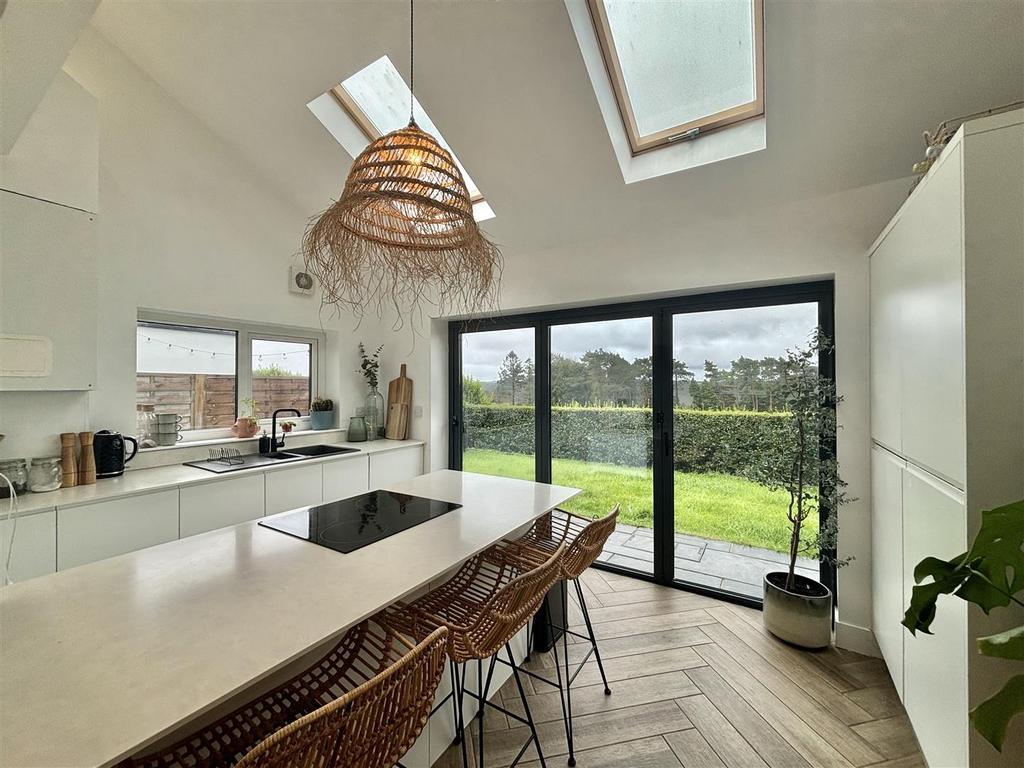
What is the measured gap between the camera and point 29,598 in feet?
3.57

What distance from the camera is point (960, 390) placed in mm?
1148

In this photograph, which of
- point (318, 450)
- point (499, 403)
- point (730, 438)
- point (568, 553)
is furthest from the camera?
point (499, 403)

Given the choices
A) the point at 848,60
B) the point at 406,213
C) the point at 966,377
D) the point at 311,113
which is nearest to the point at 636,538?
the point at 966,377

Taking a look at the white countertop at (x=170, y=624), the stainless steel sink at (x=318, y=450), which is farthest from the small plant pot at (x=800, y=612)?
the stainless steel sink at (x=318, y=450)

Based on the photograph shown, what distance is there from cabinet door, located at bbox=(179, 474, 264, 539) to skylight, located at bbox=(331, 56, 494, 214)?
232 centimetres

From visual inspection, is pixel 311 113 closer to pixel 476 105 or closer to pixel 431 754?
pixel 476 105

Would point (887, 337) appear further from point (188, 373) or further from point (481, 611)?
point (188, 373)

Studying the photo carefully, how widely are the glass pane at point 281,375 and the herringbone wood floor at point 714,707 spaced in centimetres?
288

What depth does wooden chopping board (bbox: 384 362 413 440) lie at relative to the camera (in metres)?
4.00

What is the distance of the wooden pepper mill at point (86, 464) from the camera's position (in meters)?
2.22

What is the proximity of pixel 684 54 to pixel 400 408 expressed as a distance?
10.8ft

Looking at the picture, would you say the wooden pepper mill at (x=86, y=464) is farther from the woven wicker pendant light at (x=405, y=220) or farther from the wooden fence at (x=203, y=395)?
the woven wicker pendant light at (x=405, y=220)

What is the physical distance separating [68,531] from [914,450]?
11.6 ft

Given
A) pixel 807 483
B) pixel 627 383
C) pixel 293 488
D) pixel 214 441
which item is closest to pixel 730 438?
pixel 807 483
